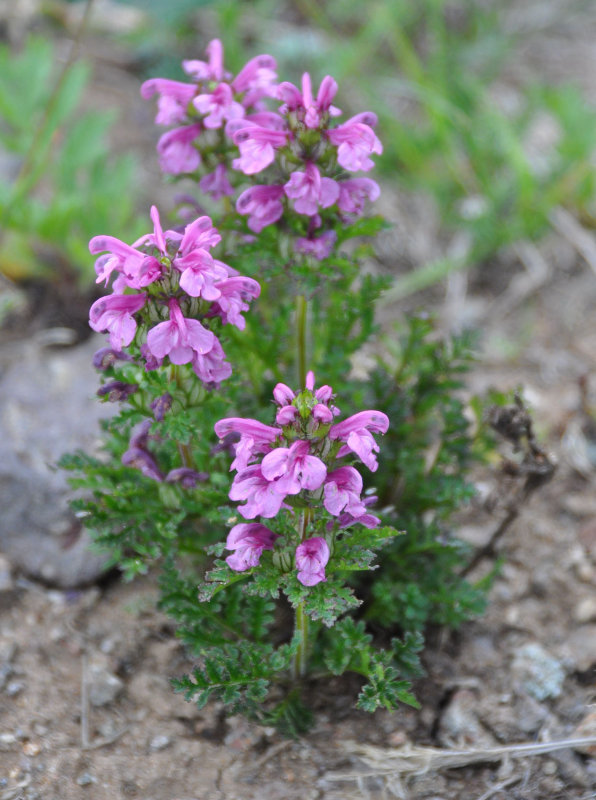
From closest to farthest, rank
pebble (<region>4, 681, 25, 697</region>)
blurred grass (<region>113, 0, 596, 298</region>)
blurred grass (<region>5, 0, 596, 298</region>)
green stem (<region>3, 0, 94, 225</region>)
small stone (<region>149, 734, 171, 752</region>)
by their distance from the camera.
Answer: small stone (<region>149, 734, 171, 752</region>) < pebble (<region>4, 681, 25, 697</region>) < green stem (<region>3, 0, 94, 225</region>) < blurred grass (<region>5, 0, 596, 298</region>) < blurred grass (<region>113, 0, 596, 298</region>)

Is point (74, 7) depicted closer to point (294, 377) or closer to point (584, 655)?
point (294, 377)

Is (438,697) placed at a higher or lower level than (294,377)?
lower

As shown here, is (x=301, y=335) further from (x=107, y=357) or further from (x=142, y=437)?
(x=107, y=357)

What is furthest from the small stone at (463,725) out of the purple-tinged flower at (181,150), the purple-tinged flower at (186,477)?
the purple-tinged flower at (181,150)

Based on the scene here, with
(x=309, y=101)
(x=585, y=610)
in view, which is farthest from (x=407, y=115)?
Answer: (x=585, y=610)

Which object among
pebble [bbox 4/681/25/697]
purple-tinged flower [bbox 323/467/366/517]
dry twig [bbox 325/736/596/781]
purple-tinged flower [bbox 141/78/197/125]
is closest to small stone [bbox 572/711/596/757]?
dry twig [bbox 325/736/596/781]

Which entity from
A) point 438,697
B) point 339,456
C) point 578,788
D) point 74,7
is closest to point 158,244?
point 339,456

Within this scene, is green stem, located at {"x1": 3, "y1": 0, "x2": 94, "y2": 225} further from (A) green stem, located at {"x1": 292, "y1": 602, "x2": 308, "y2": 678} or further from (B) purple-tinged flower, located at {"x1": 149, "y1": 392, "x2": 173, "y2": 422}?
(A) green stem, located at {"x1": 292, "y1": 602, "x2": 308, "y2": 678}
